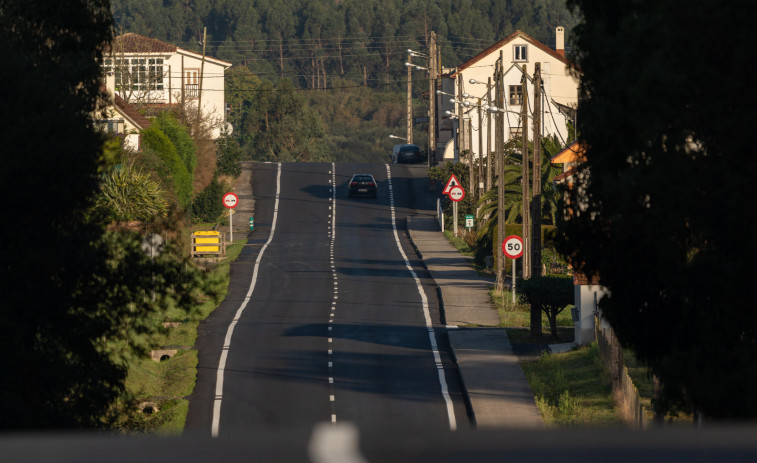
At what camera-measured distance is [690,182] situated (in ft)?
35.8

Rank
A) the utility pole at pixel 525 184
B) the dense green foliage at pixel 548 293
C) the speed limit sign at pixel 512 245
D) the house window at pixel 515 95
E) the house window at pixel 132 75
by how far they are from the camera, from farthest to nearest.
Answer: the house window at pixel 515 95 < the house window at pixel 132 75 < the speed limit sign at pixel 512 245 < the utility pole at pixel 525 184 < the dense green foliage at pixel 548 293

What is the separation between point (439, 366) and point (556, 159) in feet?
46.4

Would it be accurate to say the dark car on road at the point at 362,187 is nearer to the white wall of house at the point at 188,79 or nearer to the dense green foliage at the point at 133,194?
the white wall of house at the point at 188,79

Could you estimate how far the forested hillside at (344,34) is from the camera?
166m

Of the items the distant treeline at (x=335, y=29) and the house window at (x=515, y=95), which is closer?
the house window at (x=515, y=95)

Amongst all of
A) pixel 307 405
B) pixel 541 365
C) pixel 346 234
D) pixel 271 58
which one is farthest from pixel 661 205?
pixel 271 58

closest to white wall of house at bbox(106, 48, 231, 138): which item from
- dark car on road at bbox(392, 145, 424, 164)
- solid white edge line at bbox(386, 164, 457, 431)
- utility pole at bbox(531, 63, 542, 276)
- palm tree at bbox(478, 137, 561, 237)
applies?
dark car on road at bbox(392, 145, 424, 164)

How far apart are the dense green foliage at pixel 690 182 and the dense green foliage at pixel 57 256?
7.63 meters

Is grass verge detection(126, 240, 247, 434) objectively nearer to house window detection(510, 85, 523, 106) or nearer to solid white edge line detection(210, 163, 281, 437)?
solid white edge line detection(210, 163, 281, 437)

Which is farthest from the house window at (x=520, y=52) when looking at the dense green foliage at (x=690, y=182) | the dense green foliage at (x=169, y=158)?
the dense green foliage at (x=690, y=182)

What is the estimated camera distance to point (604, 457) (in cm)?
166

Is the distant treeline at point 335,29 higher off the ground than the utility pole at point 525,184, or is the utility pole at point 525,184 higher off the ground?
the distant treeline at point 335,29

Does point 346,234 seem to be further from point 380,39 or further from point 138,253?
point 380,39

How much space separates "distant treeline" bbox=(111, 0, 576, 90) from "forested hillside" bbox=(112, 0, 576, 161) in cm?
19
